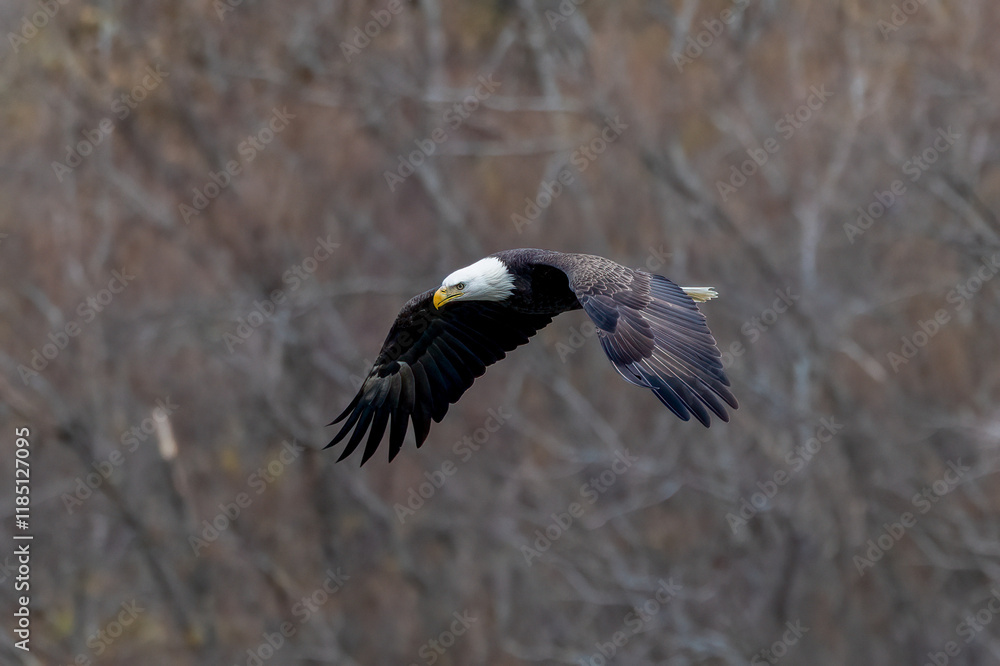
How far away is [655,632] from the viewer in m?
17.8

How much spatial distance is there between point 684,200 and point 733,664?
228 inches

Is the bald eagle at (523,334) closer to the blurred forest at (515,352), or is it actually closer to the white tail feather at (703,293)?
the white tail feather at (703,293)

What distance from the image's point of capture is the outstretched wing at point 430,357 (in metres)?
8.65

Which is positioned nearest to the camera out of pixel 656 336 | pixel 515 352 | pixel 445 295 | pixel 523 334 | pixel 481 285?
pixel 656 336

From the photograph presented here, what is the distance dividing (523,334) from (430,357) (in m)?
0.59

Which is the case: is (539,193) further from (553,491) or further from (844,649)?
(844,649)

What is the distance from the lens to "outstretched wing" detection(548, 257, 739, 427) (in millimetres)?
6426

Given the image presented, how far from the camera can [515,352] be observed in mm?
19188

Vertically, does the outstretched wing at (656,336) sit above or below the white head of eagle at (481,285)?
above

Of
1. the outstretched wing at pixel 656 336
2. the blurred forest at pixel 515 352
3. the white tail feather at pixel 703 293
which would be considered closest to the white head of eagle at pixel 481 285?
the outstretched wing at pixel 656 336

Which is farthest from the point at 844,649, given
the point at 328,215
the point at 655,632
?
the point at 328,215

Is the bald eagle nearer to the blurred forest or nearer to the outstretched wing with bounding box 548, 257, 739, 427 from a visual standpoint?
the outstretched wing with bounding box 548, 257, 739, 427

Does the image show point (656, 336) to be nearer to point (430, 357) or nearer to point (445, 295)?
point (445, 295)

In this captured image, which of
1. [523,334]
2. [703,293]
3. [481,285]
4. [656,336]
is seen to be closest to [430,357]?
[523,334]
